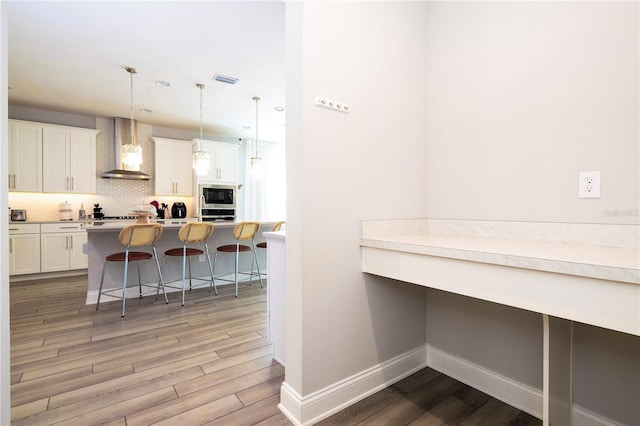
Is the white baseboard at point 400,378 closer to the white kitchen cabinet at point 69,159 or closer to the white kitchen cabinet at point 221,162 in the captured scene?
the white kitchen cabinet at point 221,162

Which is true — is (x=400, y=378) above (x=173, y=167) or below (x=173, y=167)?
below

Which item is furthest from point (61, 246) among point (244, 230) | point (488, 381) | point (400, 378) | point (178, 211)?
point (488, 381)

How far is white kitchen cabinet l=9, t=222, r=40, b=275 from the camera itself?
4.60 m

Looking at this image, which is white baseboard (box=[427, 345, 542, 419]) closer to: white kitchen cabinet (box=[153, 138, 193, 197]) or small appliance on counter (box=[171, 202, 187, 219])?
small appliance on counter (box=[171, 202, 187, 219])

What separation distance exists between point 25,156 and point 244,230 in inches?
157

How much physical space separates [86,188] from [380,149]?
226 inches

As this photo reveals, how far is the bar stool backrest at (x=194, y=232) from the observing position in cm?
357

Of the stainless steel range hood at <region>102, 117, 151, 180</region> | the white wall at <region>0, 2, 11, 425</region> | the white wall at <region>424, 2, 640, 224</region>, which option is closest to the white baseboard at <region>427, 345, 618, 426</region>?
the white wall at <region>424, 2, 640, 224</region>

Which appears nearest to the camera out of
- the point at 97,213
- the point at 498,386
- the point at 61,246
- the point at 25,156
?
the point at 498,386

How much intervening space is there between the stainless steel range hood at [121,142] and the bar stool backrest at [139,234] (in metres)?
2.88

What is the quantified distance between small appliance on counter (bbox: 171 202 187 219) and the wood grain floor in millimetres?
3193

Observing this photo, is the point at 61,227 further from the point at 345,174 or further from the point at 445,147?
the point at 445,147

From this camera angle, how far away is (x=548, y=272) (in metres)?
1.01

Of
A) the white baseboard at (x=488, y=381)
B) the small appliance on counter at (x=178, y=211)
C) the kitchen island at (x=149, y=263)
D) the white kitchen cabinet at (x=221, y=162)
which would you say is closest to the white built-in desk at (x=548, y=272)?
the white baseboard at (x=488, y=381)
